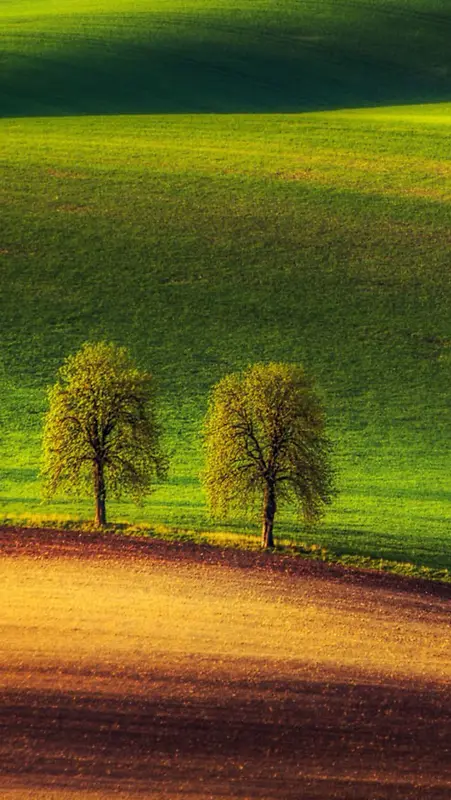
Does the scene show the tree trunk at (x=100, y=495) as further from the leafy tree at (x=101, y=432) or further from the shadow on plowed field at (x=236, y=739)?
the shadow on plowed field at (x=236, y=739)

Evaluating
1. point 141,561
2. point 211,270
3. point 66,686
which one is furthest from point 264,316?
point 66,686

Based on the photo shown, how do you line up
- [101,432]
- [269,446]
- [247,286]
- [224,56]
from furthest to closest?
[224,56] → [247,286] → [101,432] → [269,446]

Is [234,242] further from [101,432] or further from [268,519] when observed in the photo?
[268,519]

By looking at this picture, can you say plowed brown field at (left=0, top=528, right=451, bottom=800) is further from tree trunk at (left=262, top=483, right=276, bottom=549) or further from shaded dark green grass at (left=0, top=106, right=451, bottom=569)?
shaded dark green grass at (left=0, top=106, right=451, bottom=569)

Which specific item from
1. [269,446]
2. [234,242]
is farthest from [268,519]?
[234,242]

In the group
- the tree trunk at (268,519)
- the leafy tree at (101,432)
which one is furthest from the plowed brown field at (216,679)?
the leafy tree at (101,432)

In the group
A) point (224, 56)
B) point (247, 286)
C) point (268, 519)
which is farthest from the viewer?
point (224, 56)
